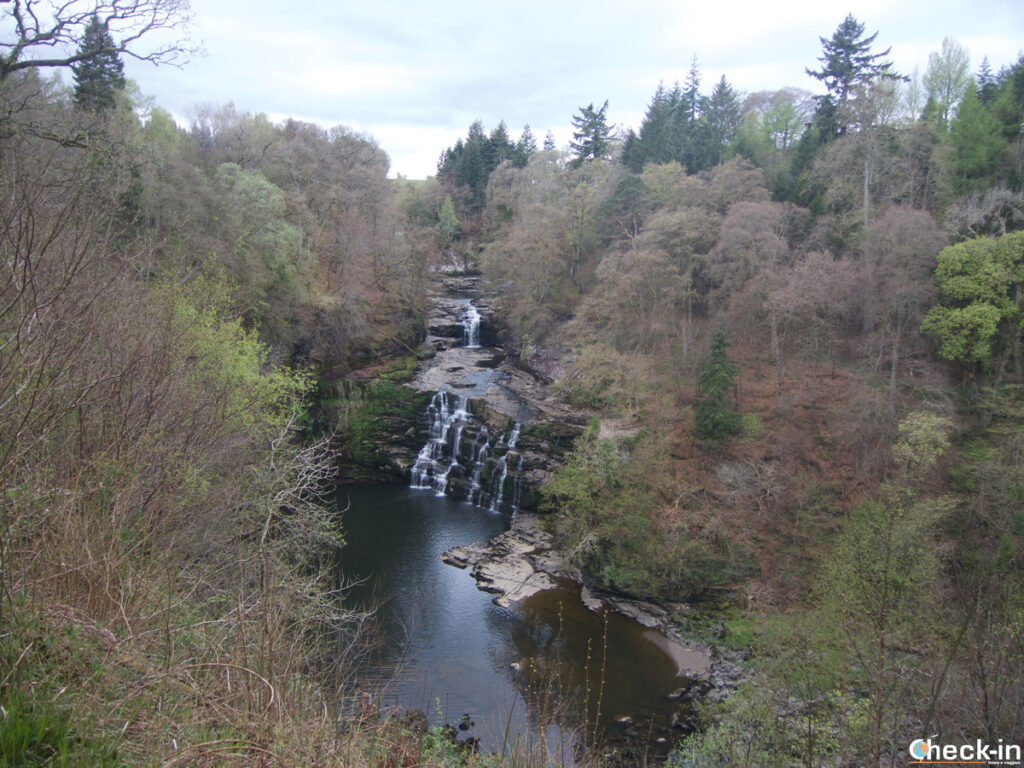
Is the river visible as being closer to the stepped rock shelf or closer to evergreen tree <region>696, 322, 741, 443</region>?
the stepped rock shelf

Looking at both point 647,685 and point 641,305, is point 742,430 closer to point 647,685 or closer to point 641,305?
point 641,305

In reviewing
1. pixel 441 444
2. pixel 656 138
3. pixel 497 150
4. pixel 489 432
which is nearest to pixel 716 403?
pixel 489 432

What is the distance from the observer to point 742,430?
23.8m

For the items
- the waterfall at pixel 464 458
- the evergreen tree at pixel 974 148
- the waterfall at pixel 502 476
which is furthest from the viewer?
the waterfall at pixel 464 458

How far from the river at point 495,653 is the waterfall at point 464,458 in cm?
398

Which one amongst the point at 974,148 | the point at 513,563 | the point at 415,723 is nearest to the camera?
the point at 415,723

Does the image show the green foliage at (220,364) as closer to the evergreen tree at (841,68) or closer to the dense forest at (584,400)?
the dense forest at (584,400)

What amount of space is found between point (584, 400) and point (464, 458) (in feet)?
22.9

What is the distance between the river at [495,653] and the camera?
15188mm

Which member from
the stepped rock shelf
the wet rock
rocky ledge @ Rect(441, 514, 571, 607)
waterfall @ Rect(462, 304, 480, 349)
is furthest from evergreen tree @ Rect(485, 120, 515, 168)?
the wet rock

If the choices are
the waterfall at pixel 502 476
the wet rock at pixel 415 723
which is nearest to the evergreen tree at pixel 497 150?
the waterfall at pixel 502 476

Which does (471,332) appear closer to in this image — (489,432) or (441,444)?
(441,444)

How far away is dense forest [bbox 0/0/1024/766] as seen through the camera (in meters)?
4.82

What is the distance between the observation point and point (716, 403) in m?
23.2
